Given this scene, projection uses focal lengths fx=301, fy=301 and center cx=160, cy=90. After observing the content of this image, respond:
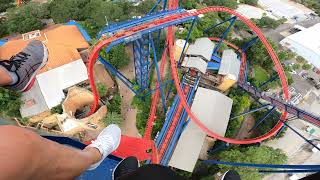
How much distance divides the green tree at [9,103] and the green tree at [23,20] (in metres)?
5.83

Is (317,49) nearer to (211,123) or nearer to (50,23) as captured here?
(211,123)

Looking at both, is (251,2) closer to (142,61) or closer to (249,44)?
(249,44)

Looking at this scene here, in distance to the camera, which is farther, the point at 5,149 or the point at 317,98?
the point at 317,98

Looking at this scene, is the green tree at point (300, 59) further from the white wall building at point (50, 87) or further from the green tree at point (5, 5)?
the green tree at point (5, 5)

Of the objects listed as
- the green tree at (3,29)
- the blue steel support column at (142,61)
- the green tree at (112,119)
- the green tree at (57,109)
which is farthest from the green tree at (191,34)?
the green tree at (3,29)

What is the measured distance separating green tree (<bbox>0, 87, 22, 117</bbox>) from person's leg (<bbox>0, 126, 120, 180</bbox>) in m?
12.8

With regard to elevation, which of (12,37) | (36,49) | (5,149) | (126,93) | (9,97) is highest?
(5,149)

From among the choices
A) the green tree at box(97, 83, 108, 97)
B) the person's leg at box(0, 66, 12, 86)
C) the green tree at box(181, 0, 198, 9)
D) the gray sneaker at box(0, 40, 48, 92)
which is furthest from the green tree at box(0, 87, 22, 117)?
the green tree at box(181, 0, 198, 9)

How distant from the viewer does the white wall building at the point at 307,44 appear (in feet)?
82.0

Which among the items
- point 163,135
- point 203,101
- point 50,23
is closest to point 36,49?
point 163,135

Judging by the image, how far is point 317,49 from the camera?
25359 millimetres

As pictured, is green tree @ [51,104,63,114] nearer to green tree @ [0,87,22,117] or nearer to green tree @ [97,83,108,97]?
green tree @ [0,87,22,117]

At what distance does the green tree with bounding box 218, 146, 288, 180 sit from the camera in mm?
16031

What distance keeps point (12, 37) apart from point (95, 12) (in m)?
5.72
